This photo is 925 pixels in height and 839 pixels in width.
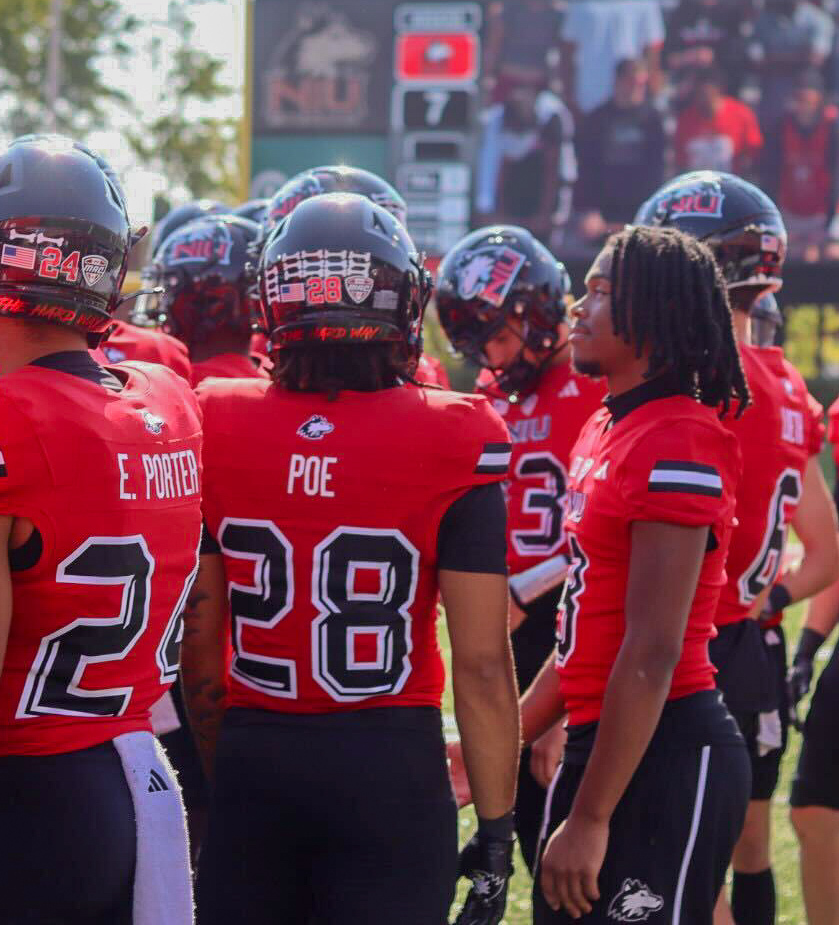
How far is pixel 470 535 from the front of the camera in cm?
263

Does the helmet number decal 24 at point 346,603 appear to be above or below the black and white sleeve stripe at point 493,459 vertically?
below

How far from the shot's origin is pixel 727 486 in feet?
9.09


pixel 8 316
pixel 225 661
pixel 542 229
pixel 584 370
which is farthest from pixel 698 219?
pixel 542 229

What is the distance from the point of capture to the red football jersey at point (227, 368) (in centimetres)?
430

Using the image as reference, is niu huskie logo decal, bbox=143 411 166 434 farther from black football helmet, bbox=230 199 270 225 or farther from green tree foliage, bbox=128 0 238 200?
green tree foliage, bbox=128 0 238 200

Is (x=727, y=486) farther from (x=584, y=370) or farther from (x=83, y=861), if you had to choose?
(x=83, y=861)

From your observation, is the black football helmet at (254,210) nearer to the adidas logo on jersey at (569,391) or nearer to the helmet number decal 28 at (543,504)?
the adidas logo on jersey at (569,391)

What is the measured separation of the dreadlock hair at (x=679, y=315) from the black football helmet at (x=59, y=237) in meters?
1.10

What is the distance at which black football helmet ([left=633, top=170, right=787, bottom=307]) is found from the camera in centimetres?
407

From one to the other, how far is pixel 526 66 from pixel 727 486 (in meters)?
17.0

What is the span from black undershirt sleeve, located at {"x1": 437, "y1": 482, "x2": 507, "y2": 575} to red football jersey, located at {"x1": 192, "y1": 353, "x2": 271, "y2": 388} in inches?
68.4

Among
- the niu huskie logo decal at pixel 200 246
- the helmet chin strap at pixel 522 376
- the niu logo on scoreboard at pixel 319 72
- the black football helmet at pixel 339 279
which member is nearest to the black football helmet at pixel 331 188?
the niu huskie logo decal at pixel 200 246

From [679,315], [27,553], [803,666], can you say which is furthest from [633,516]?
[803,666]

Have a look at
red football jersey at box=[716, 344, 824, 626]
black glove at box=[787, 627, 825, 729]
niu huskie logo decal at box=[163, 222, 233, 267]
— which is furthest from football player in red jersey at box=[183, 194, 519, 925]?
black glove at box=[787, 627, 825, 729]
